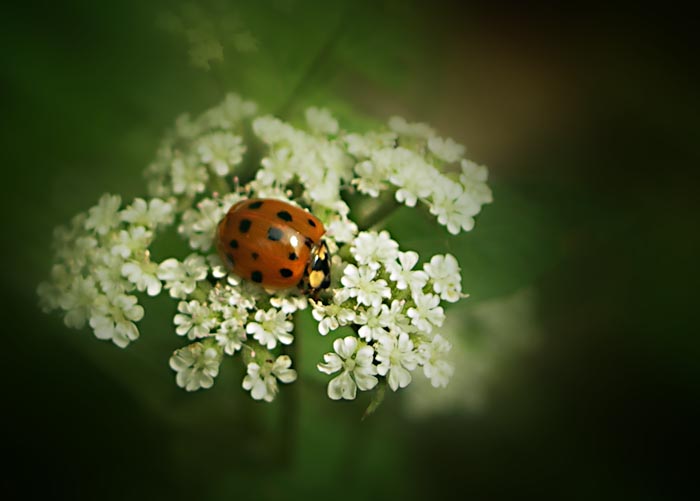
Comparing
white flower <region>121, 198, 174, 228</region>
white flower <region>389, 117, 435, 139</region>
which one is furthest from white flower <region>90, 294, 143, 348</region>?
white flower <region>389, 117, 435, 139</region>

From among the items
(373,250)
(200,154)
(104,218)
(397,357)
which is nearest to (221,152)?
(200,154)

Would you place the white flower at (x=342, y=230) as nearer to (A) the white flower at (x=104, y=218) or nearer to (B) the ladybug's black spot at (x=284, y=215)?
(B) the ladybug's black spot at (x=284, y=215)

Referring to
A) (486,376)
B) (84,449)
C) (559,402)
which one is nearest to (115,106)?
(84,449)

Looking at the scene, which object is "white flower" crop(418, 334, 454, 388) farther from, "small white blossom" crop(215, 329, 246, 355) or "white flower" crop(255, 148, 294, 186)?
"white flower" crop(255, 148, 294, 186)

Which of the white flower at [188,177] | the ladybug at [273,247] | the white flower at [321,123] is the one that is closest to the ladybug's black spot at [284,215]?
the ladybug at [273,247]

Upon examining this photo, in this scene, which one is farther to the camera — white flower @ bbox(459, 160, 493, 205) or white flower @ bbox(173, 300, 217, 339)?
white flower @ bbox(459, 160, 493, 205)

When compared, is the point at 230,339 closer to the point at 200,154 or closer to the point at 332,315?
the point at 332,315

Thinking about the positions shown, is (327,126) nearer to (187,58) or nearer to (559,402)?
(187,58)
